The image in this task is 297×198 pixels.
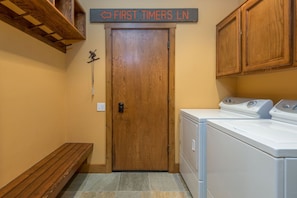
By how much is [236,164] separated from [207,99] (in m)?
1.85

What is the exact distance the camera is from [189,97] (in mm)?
3154

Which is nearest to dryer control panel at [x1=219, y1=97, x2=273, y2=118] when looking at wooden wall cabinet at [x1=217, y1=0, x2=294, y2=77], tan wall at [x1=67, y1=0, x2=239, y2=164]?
wooden wall cabinet at [x1=217, y1=0, x2=294, y2=77]

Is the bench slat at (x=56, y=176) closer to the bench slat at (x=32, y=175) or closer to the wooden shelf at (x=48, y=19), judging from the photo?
the bench slat at (x=32, y=175)

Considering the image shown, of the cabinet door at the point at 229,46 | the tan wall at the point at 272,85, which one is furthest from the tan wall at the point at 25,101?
the tan wall at the point at 272,85

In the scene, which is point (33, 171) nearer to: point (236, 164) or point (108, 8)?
point (236, 164)

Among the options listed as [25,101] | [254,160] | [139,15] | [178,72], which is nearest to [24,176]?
[25,101]

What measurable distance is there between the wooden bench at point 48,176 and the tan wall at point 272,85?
2.25 m

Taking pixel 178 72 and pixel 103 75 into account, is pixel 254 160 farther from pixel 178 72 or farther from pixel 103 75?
pixel 103 75

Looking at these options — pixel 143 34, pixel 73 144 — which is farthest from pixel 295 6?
pixel 73 144

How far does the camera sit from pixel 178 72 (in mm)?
3137

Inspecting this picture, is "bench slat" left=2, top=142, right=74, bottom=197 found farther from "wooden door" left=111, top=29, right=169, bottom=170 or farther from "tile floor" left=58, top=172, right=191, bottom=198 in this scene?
"wooden door" left=111, top=29, right=169, bottom=170

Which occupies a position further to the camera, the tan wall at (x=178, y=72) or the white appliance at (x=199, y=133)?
the tan wall at (x=178, y=72)

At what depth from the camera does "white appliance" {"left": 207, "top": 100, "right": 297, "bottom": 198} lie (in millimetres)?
988

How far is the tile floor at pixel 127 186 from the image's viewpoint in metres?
2.49
